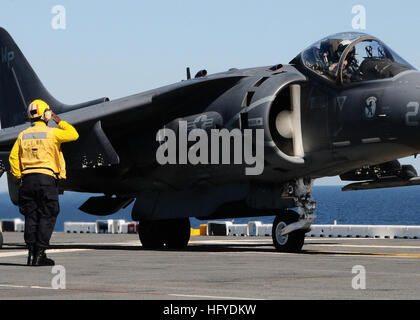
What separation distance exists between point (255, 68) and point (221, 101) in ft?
3.64

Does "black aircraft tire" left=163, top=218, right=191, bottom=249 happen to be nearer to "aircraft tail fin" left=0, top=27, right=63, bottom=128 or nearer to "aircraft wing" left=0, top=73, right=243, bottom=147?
"aircraft wing" left=0, top=73, right=243, bottom=147

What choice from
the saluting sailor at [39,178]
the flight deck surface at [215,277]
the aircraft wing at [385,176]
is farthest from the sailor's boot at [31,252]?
the aircraft wing at [385,176]

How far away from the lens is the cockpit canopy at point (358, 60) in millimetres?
15195

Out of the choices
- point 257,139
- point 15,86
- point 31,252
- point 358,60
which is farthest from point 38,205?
point 15,86

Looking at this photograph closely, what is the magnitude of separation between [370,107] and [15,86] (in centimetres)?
1179

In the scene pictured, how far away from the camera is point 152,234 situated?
19016 mm

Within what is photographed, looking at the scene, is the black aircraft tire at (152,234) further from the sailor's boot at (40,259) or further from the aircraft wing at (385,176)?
the sailor's boot at (40,259)

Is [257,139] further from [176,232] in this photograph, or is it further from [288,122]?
[176,232]

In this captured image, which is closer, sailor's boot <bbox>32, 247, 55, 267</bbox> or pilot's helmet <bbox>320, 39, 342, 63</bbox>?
sailor's boot <bbox>32, 247, 55, 267</bbox>

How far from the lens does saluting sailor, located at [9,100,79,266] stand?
38.6 ft

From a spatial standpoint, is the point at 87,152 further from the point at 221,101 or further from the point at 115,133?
the point at 221,101

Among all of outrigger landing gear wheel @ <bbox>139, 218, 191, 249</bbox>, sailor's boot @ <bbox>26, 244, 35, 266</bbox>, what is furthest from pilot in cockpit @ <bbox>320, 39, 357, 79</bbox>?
sailor's boot @ <bbox>26, 244, 35, 266</bbox>

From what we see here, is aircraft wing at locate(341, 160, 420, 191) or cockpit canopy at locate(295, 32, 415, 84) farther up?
cockpit canopy at locate(295, 32, 415, 84)

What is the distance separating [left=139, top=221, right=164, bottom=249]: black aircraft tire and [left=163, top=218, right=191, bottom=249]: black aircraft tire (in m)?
0.14
